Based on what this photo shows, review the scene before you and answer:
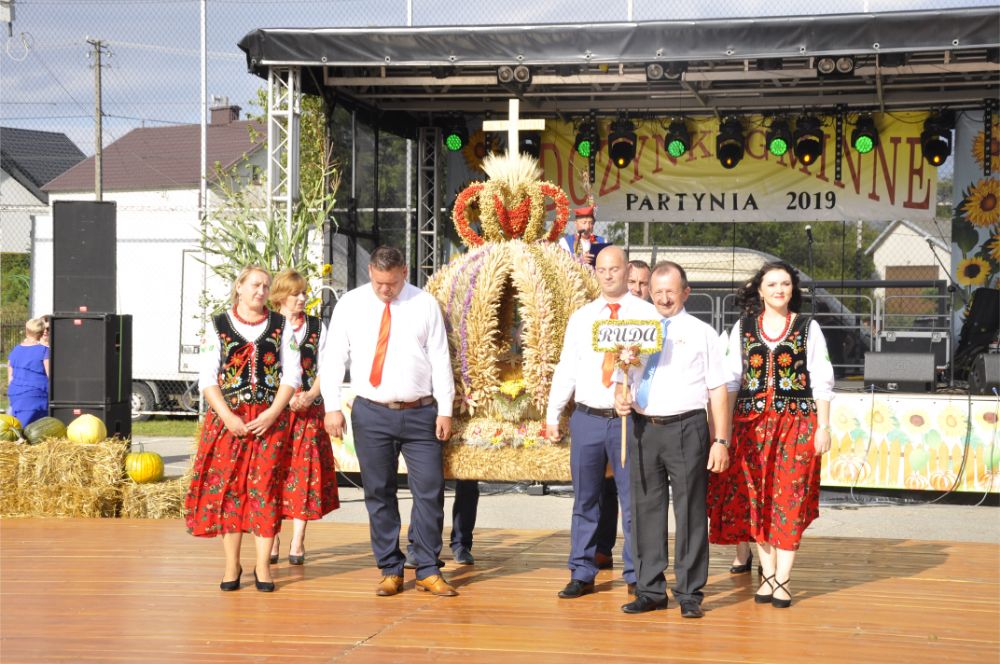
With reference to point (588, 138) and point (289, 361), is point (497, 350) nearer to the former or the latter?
point (289, 361)

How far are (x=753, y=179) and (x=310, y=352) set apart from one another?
10.2 metres

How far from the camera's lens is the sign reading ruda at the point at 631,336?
4.89 metres

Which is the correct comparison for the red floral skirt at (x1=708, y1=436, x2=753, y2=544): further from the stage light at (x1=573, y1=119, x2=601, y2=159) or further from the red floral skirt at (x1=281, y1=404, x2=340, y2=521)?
the stage light at (x1=573, y1=119, x2=601, y2=159)

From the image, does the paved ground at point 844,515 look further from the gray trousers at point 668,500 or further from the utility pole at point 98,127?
the utility pole at point 98,127

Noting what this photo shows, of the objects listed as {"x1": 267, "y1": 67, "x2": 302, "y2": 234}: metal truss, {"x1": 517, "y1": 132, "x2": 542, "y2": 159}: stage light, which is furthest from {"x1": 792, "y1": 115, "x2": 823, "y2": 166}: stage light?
{"x1": 267, "y1": 67, "x2": 302, "y2": 234}: metal truss

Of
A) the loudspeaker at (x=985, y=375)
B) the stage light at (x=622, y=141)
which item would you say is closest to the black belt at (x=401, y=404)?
the loudspeaker at (x=985, y=375)

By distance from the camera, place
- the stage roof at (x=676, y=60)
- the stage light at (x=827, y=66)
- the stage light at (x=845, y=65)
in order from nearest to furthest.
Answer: the stage roof at (x=676, y=60) < the stage light at (x=845, y=65) < the stage light at (x=827, y=66)

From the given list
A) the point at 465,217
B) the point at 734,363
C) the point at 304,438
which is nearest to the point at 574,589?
the point at 734,363

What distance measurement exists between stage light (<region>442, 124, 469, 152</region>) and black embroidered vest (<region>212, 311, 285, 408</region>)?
973cm

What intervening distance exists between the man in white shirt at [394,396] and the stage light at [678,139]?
388 inches

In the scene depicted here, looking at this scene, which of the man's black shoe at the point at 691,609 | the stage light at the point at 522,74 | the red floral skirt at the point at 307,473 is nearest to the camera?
the man's black shoe at the point at 691,609

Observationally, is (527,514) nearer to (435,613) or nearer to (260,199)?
(435,613)

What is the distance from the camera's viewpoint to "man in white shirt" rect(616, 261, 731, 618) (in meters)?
4.96

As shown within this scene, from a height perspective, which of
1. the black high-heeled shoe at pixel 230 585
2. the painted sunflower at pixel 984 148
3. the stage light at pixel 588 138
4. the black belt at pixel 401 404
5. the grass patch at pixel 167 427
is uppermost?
the stage light at pixel 588 138
